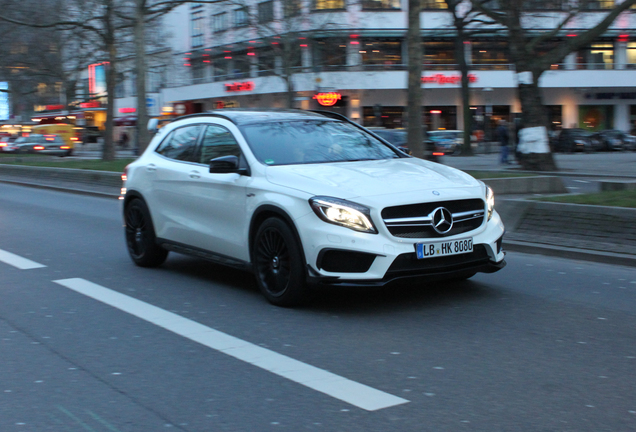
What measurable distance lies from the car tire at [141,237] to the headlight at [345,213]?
9.57ft

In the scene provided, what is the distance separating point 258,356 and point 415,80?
38.2ft

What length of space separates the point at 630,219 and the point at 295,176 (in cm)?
404

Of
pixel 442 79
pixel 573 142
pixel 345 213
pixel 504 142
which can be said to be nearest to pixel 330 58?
pixel 442 79

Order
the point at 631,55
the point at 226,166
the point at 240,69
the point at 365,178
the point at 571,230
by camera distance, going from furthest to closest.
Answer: the point at 240,69 → the point at 631,55 → the point at 571,230 → the point at 226,166 → the point at 365,178

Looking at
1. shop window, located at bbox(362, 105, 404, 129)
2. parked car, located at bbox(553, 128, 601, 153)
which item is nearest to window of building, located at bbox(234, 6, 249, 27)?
shop window, located at bbox(362, 105, 404, 129)

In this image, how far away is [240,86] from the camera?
6022 centimetres

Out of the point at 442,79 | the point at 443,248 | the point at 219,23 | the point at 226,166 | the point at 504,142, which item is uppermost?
the point at 219,23

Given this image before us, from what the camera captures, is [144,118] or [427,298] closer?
[427,298]

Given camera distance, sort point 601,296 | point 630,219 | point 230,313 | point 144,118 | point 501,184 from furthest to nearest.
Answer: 1. point 144,118
2. point 501,184
3. point 630,219
4. point 601,296
5. point 230,313

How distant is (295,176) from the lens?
6.21 m

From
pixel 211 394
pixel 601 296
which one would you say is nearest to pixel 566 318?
pixel 601 296

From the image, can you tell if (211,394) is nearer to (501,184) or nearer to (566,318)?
(566,318)

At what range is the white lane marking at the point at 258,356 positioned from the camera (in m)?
4.11

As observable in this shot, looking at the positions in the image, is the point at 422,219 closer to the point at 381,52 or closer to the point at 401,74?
the point at 381,52
